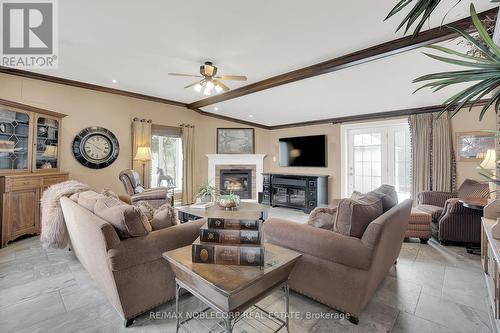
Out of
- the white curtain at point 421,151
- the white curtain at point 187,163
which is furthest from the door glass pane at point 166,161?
the white curtain at point 421,151

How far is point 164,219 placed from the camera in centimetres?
199

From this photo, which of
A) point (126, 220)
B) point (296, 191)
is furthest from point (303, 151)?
point (126, 220)

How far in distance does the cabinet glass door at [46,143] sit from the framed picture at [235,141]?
3.64 m

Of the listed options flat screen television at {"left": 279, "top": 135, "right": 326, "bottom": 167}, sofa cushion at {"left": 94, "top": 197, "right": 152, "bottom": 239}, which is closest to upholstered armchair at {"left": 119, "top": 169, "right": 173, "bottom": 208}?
sofa cushion at {"left": 94, "top": 197, "right": 152, "bottom": 239}

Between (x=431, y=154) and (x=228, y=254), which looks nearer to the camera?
(x=228, y=254)

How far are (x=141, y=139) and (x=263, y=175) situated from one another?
330cm

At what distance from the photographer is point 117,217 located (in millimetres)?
1686

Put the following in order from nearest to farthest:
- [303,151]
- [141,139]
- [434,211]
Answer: [434,211]
[141,139]
[303,151]

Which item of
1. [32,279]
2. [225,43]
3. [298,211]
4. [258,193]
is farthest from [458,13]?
[258,193]

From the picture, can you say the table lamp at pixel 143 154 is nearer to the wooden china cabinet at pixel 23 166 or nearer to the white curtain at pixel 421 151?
the wooden china cabinet at pixel 23 166

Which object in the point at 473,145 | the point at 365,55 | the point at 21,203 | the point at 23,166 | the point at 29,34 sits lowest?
the point at 21,203

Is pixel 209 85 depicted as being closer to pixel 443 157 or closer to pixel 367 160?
pixel 367 160

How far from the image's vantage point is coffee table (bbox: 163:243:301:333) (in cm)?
121

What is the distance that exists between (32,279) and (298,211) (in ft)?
16.2
